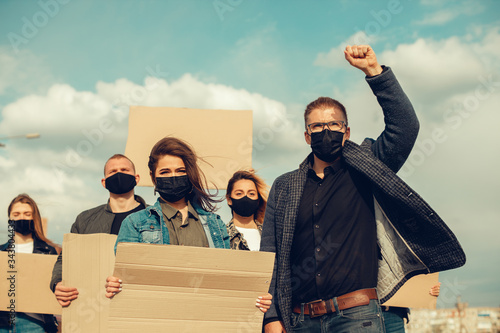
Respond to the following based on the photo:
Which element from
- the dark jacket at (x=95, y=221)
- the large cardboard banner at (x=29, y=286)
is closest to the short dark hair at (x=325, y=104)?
the dark jacket at (x=95, y=221)

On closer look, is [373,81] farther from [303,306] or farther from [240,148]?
[240,148]

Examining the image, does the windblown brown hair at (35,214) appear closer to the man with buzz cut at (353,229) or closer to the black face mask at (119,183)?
the black face mask at (119,183)

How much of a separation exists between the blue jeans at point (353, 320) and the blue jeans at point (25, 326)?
3.04 m

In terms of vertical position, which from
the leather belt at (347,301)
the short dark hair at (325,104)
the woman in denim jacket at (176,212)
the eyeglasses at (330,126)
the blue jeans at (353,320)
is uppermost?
the short dark hair at (325,104)

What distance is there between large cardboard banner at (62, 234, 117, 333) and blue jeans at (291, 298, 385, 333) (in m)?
1.53

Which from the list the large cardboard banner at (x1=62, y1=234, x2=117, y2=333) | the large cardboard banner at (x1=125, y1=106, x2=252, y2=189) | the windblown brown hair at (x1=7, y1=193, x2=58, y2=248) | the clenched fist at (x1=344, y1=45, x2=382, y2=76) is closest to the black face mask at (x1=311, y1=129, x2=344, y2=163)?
the clenched fist at (x1=344, y1=45, x2=382, y2=76)

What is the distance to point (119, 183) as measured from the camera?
4.64 m

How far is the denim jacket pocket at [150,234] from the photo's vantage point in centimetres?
319

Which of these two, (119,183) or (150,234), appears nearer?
(150,234)

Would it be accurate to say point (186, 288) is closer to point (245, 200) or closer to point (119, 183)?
point (119, 183)

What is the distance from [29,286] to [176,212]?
2111mm

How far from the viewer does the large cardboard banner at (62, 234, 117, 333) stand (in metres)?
3.47

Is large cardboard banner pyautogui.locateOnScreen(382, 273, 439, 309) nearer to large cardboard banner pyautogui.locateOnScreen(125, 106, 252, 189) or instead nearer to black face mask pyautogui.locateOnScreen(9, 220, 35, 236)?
large cardboard banner pyautogui.locateOnScreen(125, 106, 252, 189)

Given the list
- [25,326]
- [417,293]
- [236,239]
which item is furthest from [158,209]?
[417,293]
